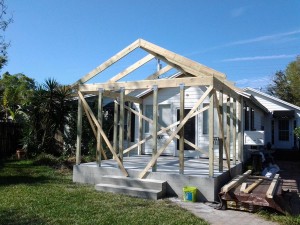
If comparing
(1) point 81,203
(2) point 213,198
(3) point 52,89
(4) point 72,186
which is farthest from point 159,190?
(3) point 52,89

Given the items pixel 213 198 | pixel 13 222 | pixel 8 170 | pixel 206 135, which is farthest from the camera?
pixel 206 135

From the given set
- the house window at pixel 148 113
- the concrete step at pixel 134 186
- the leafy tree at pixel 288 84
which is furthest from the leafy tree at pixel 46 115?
the leafy tree at pixel 288 84

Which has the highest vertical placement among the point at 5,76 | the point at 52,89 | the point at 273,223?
the point at 5,76

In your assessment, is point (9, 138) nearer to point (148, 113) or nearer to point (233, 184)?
point (148, 113)

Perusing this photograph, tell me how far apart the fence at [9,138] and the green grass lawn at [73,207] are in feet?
20.8

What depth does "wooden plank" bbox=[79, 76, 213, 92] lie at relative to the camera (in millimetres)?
7559

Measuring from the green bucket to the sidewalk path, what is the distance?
5.6 inches

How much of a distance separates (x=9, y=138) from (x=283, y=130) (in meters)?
16.4

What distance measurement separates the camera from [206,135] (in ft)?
41.0

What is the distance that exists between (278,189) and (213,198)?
1.43 m

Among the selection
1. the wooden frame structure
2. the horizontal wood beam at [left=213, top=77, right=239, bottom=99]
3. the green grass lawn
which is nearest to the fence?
the green grass lawn

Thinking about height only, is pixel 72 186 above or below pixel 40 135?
below

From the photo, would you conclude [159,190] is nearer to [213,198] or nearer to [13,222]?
[213,198]

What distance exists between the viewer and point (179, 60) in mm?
8273
